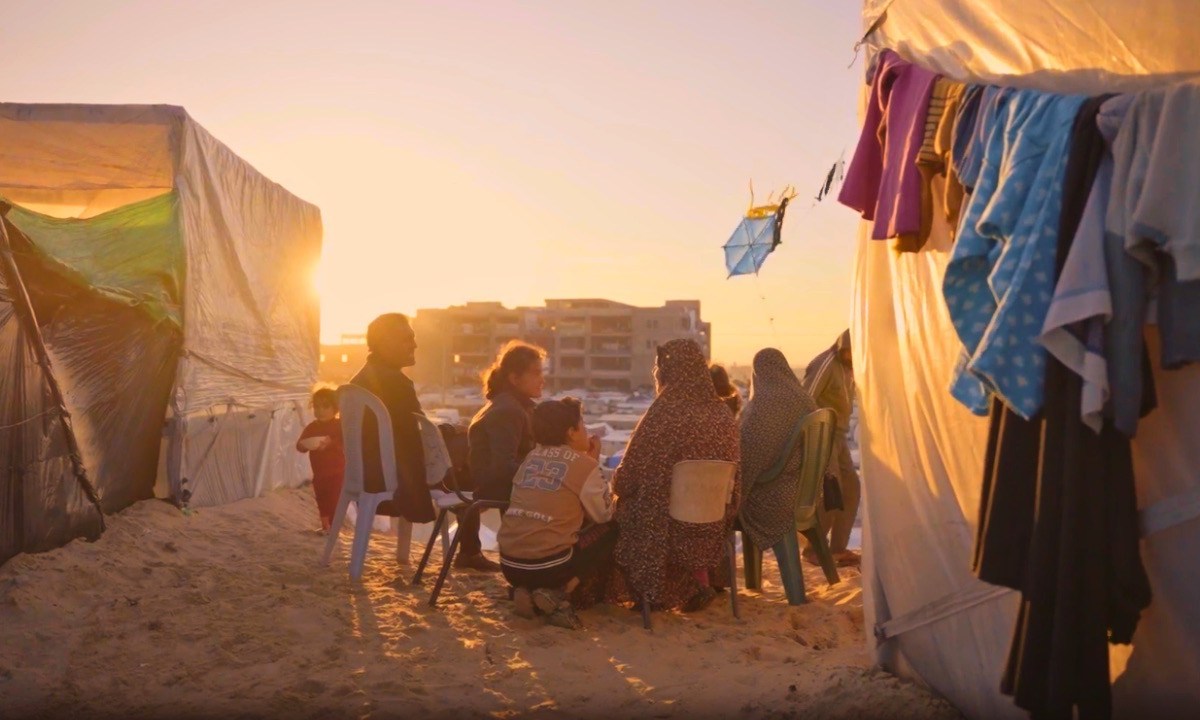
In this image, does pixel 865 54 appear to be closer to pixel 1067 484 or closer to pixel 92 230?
pixel 1067 484

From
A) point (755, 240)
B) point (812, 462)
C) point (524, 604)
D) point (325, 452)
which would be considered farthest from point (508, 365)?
point (755, 240)

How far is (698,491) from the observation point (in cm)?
505

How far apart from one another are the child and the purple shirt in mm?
5359

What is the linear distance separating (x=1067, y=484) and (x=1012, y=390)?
26 centimetres

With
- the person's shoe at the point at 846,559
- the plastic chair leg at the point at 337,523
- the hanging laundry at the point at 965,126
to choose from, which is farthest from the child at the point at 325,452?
the hanging laundry at the point at 965,126

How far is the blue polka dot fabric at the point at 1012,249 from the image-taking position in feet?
7.71

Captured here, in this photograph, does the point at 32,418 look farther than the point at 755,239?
No

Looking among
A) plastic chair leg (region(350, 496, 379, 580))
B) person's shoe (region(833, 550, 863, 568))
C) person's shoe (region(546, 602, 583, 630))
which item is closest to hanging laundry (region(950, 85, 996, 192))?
person's shoe (region(546, 602, 583, 630))

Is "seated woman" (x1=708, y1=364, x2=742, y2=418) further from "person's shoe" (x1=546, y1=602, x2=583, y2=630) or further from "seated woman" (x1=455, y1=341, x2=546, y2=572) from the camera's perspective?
"person's shoe" (x1=546, y1=602, x2=583, y2=630)

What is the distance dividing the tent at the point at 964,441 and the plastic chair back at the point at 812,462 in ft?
4.69

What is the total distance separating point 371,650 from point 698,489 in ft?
5.99

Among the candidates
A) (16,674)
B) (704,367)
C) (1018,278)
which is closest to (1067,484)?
(1018,278)

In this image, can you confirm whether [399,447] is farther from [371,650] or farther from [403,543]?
[371,650]

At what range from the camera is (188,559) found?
6.47 meters
